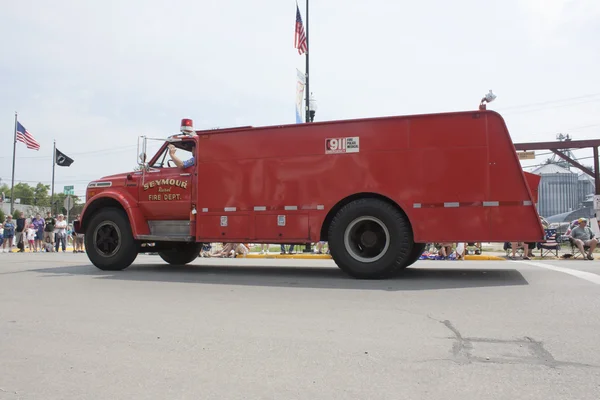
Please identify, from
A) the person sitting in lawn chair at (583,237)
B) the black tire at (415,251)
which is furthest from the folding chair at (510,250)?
the black tire at (415,251)

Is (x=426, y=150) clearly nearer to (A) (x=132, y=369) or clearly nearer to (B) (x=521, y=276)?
(B) (x=521, y=276)

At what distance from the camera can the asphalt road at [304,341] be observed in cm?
299

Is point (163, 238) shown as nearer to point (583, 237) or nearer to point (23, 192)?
point (583, 237)

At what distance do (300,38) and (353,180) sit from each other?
562 inches

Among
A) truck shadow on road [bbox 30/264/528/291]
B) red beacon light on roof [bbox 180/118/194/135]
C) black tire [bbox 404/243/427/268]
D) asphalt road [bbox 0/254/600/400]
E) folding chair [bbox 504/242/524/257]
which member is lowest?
asphalt road [bbox 0/254/600/400]

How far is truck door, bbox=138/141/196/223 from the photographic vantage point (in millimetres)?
9117

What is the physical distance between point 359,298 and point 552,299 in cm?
225

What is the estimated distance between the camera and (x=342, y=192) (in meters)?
7.82

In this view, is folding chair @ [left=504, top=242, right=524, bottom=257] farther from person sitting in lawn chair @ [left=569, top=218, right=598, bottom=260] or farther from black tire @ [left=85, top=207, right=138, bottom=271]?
black tire @ [left=85, top=207, right=138, bottom=271]

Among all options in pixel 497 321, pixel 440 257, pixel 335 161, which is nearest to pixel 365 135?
pixel 335 161

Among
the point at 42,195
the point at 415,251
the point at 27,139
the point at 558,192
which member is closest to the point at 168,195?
the point at 415,251

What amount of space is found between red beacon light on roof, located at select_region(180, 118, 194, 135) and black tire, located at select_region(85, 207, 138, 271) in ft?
6.54

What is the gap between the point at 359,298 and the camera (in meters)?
5.95

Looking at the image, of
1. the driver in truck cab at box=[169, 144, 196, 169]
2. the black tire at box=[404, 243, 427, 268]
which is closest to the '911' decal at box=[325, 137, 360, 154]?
the black tire at box=[404, 243, 427, 268]
